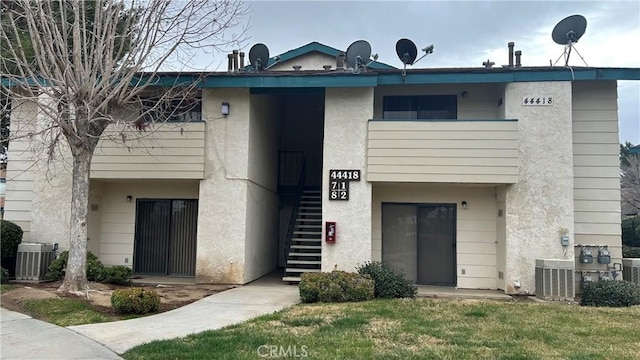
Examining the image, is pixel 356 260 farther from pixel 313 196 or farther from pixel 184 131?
pixel 184 131

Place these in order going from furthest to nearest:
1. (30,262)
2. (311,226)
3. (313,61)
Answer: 1. (313,61)
2. (311,226)
3. (30,262)

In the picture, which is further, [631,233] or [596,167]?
[631,233]

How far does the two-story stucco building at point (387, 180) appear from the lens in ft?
37.1

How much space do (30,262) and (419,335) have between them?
362 inches

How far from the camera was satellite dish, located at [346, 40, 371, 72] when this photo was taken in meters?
11.8

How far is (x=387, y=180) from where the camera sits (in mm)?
11562

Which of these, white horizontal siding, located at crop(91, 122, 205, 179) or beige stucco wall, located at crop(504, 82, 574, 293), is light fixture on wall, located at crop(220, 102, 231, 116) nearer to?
white horizontal siding, located at crop(91, 122, 205, 179)

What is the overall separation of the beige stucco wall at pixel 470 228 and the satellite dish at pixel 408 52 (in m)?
3.07

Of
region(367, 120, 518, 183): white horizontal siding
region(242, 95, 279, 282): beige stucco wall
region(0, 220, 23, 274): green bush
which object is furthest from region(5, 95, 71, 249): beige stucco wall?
region(367, 120, 518, 183): white horizontal siding

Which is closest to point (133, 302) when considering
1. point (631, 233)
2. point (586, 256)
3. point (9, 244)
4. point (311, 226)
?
point (9, 244)

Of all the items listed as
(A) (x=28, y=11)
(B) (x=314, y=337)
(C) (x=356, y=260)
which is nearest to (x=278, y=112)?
(C) (x=356, y=260)

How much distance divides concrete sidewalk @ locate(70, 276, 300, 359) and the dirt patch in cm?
38

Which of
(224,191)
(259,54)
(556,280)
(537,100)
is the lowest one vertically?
(556,280)

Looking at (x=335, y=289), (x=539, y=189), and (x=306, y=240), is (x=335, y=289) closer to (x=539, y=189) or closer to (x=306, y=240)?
(x=306, y=240)
